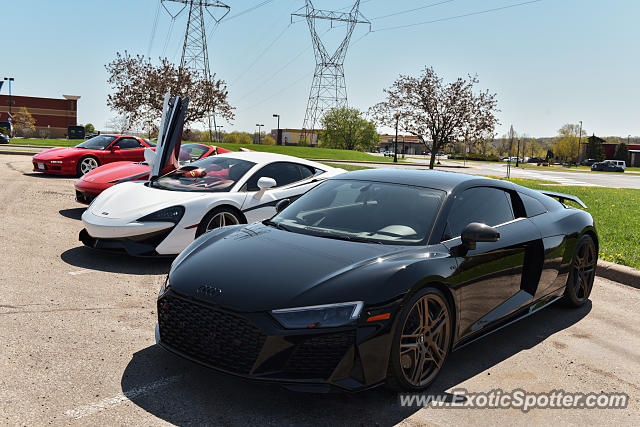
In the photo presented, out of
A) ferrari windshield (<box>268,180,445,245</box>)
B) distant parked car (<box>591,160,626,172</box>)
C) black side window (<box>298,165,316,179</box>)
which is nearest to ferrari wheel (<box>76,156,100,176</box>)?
black side window (<box>298,165,316,179</box>)

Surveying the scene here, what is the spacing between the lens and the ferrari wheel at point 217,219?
6.38 metres

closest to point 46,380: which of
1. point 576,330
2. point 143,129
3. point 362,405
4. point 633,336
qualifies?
point 362,405

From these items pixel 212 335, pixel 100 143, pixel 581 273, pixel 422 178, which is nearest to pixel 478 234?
pixel 422 178

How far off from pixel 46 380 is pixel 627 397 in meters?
3.69

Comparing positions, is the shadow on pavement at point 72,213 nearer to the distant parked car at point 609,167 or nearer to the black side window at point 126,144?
the black side window at point 126,144

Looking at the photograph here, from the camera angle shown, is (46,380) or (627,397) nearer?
(46,380)

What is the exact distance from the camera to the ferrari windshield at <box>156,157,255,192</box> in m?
6.96

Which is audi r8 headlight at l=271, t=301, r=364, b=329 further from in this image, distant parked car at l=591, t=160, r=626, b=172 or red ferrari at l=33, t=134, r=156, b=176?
distant parked car at l=591, t=160, r=626, b=172

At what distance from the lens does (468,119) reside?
2983 centimetres

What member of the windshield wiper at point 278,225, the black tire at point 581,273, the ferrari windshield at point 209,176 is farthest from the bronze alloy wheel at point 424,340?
the ferrari windshield at point 209,176

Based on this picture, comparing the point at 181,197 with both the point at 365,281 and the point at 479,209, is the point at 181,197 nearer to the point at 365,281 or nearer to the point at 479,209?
the point at 479,209

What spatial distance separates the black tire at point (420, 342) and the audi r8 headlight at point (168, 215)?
12.1ft

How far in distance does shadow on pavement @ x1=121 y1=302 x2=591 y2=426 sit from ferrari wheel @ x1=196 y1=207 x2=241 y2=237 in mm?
2692

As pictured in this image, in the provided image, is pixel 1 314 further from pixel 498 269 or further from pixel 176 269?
pixel 498 269
